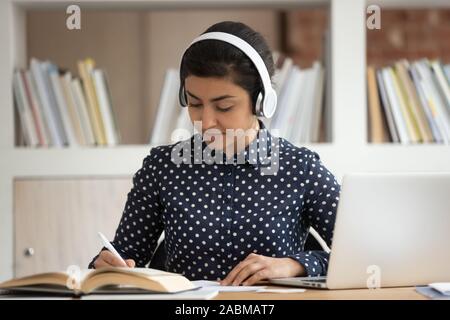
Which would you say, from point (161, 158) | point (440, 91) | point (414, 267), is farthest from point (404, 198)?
point (440, 91)

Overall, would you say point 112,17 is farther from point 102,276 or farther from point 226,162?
point 102,276

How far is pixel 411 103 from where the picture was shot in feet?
8.79

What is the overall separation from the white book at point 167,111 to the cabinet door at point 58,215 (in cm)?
18

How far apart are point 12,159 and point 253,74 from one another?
3.43 ft

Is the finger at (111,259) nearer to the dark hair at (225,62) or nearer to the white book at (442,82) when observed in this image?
the dark hair at (225,62)

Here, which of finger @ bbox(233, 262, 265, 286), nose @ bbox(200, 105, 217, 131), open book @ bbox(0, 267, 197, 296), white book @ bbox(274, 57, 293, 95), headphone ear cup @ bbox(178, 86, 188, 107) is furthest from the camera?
white book @ bbox(274, 57, 293, 95)

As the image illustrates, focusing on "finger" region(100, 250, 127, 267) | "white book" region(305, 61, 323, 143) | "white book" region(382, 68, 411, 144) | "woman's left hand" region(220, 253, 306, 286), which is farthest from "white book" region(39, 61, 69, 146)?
"woman's left hand" region(220, 253, 306, 286)

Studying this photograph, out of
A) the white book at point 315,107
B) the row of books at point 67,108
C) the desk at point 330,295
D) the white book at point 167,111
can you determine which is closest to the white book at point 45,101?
the row of books at point 67,108

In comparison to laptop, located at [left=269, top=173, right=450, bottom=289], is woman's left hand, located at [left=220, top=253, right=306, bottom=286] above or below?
below

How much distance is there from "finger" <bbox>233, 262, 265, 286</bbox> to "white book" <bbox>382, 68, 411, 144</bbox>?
4.02ft

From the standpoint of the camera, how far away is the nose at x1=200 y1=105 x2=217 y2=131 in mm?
1775

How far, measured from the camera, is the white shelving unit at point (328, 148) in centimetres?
260

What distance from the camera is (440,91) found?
8.76ft

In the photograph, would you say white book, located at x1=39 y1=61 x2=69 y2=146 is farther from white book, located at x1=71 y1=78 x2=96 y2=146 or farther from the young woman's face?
the young woman's face
